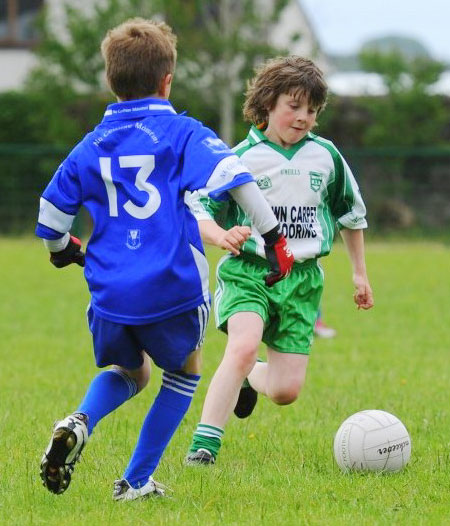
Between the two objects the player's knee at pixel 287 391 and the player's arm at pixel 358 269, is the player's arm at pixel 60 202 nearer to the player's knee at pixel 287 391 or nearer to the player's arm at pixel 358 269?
the player's knee at pixel 287 391

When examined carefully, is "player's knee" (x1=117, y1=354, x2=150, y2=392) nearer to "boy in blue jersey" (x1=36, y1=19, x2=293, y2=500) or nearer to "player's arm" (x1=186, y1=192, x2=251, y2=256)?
"boy in blue jersey" (x1=36, y1=19, x2=293, y2=500)

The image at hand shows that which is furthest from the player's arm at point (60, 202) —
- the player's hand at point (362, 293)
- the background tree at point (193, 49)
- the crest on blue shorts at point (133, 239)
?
the background tree at point (193, 49)

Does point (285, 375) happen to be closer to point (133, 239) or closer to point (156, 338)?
point (156, 338)

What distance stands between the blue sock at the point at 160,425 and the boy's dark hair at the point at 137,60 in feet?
3.57

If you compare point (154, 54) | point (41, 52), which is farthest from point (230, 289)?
point (41, 52)

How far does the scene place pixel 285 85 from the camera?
5.43m

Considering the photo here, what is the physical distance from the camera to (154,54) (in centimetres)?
423

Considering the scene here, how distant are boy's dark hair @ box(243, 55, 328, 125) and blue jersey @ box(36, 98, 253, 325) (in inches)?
50.3

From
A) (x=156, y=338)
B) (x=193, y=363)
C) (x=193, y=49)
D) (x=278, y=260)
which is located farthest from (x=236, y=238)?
(x=193, y=49)

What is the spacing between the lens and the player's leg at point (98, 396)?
4.01 m

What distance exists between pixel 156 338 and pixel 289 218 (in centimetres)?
144

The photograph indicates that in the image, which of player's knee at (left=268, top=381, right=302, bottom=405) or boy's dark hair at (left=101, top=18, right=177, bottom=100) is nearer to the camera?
boy's dark hair at (left=101, top=18, right=177, bottom=100)

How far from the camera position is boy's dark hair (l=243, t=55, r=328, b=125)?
5.40 meters

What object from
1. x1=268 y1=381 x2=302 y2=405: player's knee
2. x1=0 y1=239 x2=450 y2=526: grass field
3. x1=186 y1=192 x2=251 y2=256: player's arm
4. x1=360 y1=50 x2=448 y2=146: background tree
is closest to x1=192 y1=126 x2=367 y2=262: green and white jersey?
x1=186 y1=192 x2=251 y2=256: player's arm
